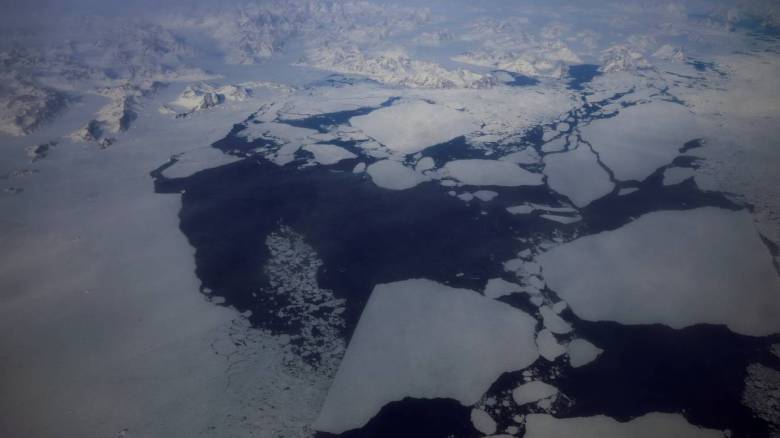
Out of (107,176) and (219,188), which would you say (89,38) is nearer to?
(107,176)

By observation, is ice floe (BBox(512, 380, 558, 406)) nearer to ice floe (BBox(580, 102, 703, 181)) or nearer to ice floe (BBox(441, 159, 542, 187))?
ice floe (BBox(441, 159, 542, 187))

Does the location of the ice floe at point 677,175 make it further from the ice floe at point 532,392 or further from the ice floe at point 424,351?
the ice floe at point 532,392

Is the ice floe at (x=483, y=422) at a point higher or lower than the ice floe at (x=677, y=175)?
lower

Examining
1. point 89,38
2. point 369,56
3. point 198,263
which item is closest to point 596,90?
point 369,56

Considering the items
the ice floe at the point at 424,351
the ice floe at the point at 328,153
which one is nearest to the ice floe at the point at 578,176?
the ice floe at the point at 424,351

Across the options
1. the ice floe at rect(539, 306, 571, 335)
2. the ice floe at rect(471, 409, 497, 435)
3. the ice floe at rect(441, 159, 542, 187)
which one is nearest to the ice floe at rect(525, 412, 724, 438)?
the ice floe at rect(471, 409, 497, 435)
